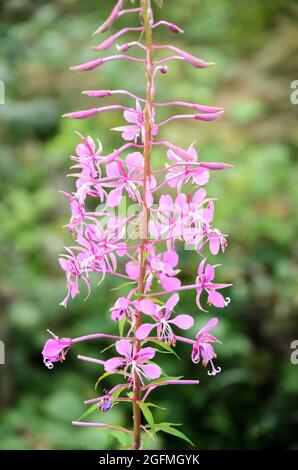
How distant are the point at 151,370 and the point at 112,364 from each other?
0.13m

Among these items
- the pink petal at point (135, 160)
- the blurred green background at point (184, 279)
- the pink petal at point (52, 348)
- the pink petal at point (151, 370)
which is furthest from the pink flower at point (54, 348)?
the blurred green background at point (184, 279)

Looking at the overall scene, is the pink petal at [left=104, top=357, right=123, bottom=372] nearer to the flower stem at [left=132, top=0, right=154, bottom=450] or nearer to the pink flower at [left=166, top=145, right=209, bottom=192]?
the flower stem at [left=132, top=0, right=154, bottom=450]

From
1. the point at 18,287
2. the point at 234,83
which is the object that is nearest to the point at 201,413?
the point at 18,287

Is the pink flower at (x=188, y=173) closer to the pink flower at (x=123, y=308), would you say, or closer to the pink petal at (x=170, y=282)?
the pink petal at (x=170, y=282)

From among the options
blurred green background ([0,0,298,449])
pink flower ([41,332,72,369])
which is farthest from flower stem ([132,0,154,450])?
blurred green background ([0,0,298,449])

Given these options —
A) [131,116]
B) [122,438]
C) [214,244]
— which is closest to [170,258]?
[214,244]

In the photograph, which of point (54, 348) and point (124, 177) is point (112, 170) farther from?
point (54, 348)

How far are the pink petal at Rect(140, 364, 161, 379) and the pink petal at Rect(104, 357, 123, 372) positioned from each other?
8cm

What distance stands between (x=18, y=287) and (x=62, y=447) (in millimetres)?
1368

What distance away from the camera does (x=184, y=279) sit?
4.06 m

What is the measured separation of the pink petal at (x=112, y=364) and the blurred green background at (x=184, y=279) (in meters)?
2.12

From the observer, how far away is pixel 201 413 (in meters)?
4.83

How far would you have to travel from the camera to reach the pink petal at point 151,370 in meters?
1.88
